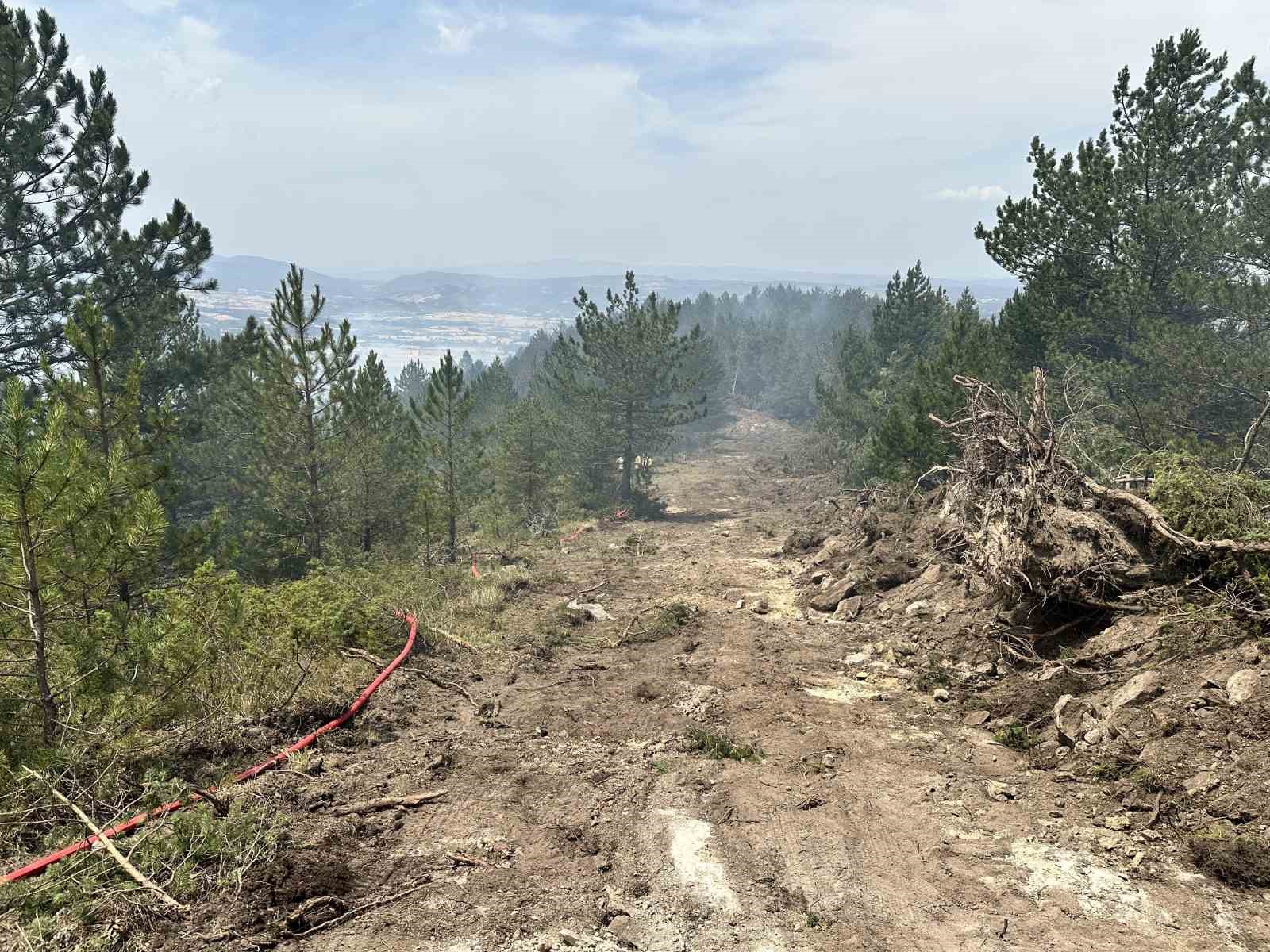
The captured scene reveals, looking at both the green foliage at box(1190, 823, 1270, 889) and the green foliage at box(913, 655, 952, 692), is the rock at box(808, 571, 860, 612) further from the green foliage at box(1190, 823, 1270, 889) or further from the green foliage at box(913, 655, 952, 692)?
the green foliage at box(1190, 823, 1270, 889)

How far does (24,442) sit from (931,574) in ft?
40.1

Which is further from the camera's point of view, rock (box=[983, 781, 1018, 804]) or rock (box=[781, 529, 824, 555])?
rock (box=[781, 529, 824, 555])

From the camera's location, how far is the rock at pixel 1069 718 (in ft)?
19.7

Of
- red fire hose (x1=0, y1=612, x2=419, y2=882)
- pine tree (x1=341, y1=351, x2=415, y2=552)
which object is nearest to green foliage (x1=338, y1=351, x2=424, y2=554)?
pine tree (x1=341, y1=351, x2=415, y2=552)

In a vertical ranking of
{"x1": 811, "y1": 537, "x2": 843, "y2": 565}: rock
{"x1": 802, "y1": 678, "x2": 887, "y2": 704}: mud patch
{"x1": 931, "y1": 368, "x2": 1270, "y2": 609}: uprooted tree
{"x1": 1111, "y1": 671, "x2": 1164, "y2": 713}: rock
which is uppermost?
{"x1": 931, "y1": 368, "x2": 1270, "y2": 609}: uprooted tree

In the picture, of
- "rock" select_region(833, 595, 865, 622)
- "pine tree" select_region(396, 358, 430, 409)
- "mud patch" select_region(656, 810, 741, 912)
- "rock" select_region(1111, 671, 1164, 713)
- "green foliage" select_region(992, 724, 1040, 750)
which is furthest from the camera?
"pine tree" select_region(396, 358, 430, 409)

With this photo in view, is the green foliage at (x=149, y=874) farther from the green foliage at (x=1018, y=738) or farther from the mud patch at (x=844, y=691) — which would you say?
the green foliage at (x=1018, y=738)

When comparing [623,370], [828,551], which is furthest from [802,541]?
[623,370]

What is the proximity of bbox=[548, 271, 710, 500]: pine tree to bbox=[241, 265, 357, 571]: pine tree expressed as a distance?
15765mm

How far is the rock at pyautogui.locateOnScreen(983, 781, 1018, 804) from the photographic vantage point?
5.34 metres

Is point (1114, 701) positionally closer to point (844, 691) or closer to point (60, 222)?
point (844, 691)

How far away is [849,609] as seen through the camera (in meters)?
12.4

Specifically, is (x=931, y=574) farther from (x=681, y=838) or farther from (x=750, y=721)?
(x=681, y=838)

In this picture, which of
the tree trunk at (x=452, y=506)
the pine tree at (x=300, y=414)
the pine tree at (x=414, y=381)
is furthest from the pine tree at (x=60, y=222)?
the pine tree at (x=414, y=381)
